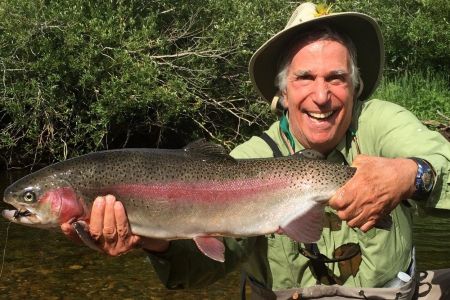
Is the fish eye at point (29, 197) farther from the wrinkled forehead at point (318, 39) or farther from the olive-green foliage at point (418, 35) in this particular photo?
the olive-green foliage at point (418, 35)

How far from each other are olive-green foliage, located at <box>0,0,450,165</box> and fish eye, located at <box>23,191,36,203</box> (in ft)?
29.6

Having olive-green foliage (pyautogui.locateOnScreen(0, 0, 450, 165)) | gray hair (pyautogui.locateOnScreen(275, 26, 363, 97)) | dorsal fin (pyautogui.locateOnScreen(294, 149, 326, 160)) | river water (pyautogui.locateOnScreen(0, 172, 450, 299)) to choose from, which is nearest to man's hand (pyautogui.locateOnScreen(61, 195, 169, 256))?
dorsal fin (pyautogui.locateOnScreen(294, 149, 326, 160))

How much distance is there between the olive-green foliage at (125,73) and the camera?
38.5 ft

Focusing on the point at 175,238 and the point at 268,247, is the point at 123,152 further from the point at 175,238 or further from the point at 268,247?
the point at 268,247

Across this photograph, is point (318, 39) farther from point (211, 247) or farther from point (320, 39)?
point (211, 247)

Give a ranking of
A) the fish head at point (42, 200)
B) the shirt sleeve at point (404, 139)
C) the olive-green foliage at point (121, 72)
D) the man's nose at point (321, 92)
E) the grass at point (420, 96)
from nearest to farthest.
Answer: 1. the shirt sleeve at point (404, 139)
2. the fish head at point (42, 200)
3. the man's nose at point (321, 92)
4. the olive-green foliage at point (121, 72)
5. the grass at point (420, 96)

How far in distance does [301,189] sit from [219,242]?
0.45 metres

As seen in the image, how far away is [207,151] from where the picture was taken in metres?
2.89

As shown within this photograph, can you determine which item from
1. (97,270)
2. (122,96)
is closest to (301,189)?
(97,270)

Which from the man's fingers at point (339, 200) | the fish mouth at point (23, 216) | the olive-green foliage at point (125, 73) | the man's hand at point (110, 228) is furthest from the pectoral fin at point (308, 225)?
the olive-green foliage at point (125, 73)

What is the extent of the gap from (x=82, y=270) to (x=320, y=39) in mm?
4997

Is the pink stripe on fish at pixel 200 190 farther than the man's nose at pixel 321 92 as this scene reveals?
No

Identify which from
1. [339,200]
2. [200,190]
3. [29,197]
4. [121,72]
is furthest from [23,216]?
[121,72]

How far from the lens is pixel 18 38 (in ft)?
37.9
